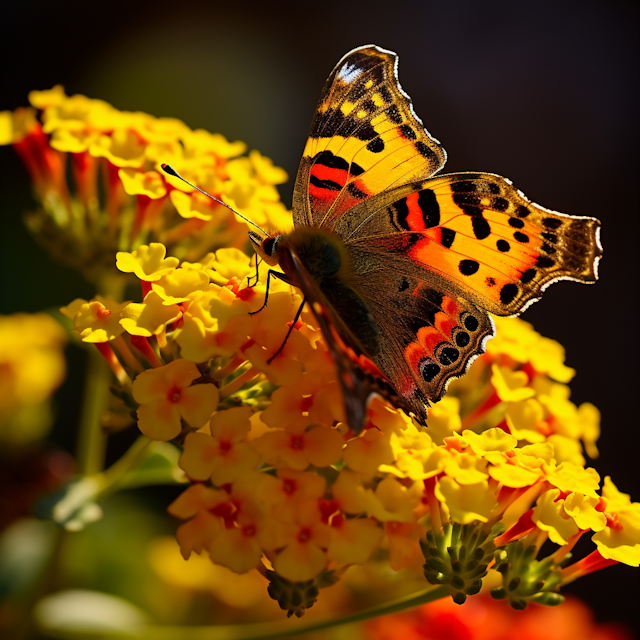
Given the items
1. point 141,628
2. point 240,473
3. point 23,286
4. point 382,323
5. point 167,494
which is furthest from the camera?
point 23,286

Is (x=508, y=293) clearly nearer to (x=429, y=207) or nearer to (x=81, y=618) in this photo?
(x=429, y=207)

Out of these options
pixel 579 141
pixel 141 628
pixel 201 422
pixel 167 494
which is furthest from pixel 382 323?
pixel 579 141

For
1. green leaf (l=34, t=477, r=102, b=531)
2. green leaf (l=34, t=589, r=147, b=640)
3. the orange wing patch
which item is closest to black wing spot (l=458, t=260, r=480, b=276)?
the orange wing patch

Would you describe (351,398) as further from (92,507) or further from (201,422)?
(92,507)

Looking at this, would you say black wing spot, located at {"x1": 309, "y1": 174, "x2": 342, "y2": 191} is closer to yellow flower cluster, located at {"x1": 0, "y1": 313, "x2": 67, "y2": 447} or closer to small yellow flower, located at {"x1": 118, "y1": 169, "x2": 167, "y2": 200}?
small yellow flower, located at {"x1": 118, "y1": 169, "x2": 167, "y2": 200}

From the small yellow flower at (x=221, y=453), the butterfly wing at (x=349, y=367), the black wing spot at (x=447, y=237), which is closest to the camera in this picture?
the butterfly wing at (x=349, y=367)

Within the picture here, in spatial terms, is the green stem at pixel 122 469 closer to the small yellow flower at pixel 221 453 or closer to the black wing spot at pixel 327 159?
the small yellow flower at pixel 221 453

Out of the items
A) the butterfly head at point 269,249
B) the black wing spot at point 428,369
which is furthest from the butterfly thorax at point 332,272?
the black wing spot at point 428,369
